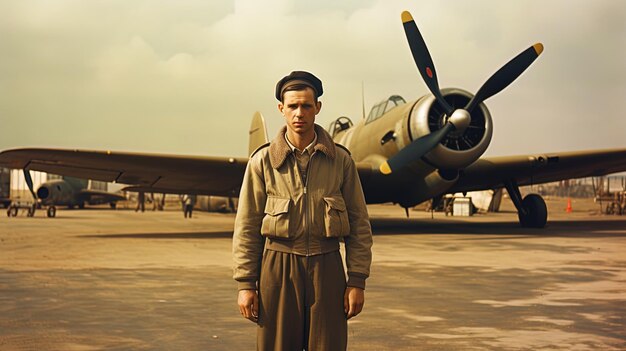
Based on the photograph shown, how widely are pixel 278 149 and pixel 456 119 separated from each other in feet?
38.7

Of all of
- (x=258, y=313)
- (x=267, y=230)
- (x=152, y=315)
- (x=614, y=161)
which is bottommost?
(x=152, y=315)

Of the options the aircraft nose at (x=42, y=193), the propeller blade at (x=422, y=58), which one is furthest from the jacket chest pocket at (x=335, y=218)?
the aircraft nose at (x=42, y=193)

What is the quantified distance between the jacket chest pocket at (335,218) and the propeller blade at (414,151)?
38.4 feet

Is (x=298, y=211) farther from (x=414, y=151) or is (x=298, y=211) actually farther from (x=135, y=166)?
(x=135, y=166)

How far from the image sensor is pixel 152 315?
5625 mm

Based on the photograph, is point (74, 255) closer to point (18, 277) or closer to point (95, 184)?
point (18, 277)

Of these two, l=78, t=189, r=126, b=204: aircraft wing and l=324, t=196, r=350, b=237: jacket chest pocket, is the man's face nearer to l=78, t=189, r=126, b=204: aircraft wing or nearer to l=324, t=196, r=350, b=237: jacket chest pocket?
l=324, t=196, r=350, b=237: jacket chest pocket

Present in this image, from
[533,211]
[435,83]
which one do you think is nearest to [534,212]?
[533,211]

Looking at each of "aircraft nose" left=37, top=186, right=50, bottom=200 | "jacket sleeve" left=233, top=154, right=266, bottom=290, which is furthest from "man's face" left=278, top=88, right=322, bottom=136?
"aircraft nose" left=37, top=186, right=50, bottom=200

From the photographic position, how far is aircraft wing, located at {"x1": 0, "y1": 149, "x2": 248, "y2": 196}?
14711 mm

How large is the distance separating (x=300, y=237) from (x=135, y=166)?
14.0 m

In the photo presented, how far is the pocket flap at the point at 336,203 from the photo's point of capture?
2.85 m

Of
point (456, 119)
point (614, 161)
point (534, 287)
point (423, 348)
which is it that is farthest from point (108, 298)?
point (614, 161)

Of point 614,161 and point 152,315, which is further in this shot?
point 614,161
